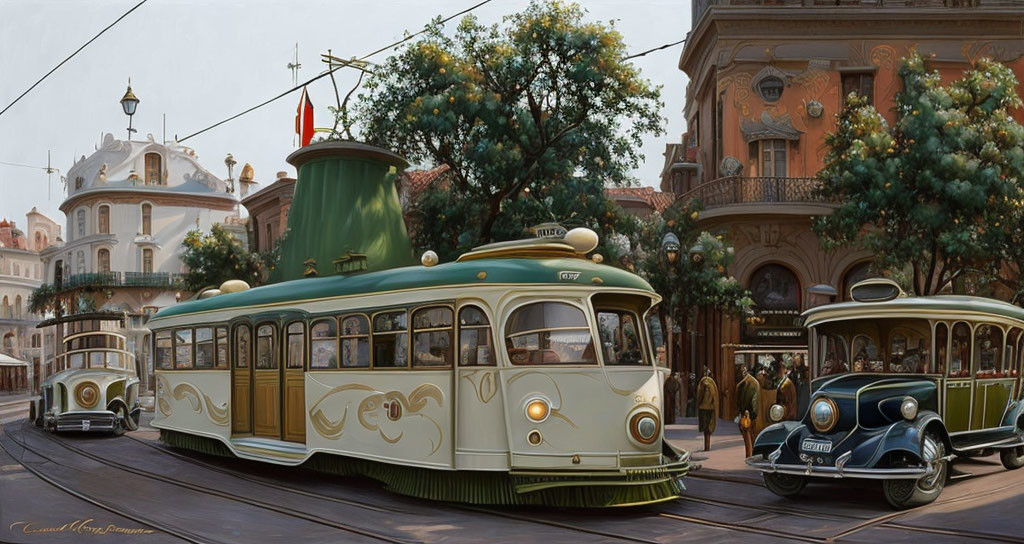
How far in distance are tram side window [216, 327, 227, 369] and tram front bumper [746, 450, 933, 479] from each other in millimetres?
8921

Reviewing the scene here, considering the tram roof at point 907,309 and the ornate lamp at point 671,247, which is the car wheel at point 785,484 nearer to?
the tram roof at point 907,309

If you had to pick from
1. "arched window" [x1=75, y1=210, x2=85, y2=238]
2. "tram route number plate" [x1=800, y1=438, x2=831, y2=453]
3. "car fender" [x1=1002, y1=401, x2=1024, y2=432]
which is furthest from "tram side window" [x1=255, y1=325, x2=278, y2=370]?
"car fender" [x1=1002, y1=401, x2=1024, y2=432]

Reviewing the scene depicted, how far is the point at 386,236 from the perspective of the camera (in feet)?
62.9

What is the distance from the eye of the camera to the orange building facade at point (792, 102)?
95.0 feet

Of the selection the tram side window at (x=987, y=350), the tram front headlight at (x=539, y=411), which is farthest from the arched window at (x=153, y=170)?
the tram side window at (x=987, y=350)

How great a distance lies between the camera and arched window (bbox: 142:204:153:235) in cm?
2945

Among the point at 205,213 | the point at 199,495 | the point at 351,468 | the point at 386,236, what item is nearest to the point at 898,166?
the point at 386,236

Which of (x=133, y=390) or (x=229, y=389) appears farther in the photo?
(x=133, y=390)

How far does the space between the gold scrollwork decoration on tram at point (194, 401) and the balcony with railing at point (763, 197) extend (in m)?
14.2

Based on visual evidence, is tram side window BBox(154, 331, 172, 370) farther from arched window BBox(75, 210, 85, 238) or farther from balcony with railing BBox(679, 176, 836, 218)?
balcony with railing BBox(679, 176, 836, 218)

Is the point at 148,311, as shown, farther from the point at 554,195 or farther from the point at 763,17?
the point at 763,17

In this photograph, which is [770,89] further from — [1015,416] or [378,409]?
[378,409]

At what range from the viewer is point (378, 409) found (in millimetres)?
14297

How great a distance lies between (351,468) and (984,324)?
9.03 meters
